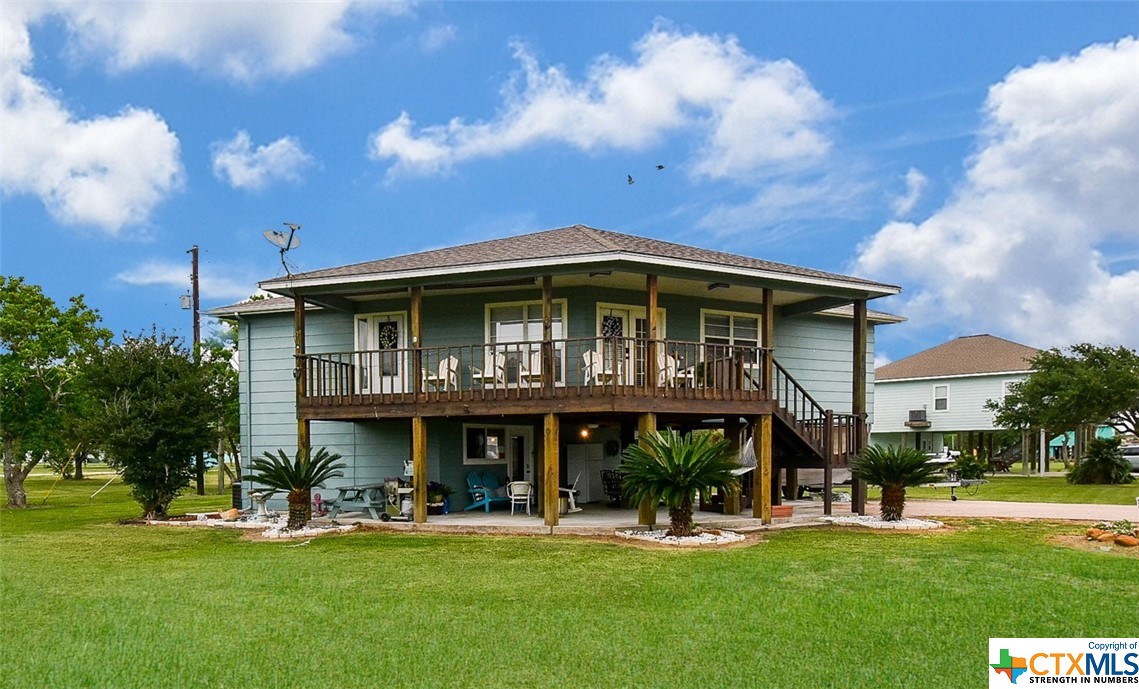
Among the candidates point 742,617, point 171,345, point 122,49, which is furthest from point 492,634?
point 122,49

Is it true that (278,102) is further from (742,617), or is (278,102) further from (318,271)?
(742,617)

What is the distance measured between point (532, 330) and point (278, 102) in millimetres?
7230

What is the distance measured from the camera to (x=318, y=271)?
52.9ft

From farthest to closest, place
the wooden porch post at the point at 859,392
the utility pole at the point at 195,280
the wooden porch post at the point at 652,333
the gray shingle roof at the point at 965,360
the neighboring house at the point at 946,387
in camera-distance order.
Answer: the gray shingle roof at the point at 965,360
the neighboring house at the point at 946,387
the utility pole at the point at 195,280
the wooden porch post at the point at 859,392
the wooden porch post at the point at 652,333

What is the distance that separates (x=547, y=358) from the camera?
13.4 m

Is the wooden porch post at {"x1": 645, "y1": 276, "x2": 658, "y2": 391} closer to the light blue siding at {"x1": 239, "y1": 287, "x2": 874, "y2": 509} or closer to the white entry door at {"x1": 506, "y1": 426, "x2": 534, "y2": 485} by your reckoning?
the light blue siding at {"x1": 239, "y1": 287, "x2": 874, "y2": 509}

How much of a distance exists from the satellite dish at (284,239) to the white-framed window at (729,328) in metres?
7.94

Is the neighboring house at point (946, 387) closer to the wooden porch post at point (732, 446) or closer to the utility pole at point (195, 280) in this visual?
the wooden porch post at point (732, 446)

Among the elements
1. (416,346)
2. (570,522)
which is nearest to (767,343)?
(570,522)

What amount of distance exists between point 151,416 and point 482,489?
6.47 m

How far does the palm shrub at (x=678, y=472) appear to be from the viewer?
11.7 m

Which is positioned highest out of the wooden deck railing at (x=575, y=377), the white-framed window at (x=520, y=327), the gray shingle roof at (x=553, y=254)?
the gray shingle roof at (x=553, y=254)

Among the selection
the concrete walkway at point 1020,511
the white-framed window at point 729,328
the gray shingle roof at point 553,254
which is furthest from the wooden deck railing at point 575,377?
the concrete walkway at point 1020,511

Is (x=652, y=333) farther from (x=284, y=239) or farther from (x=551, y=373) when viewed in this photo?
(x=284, y=239)
